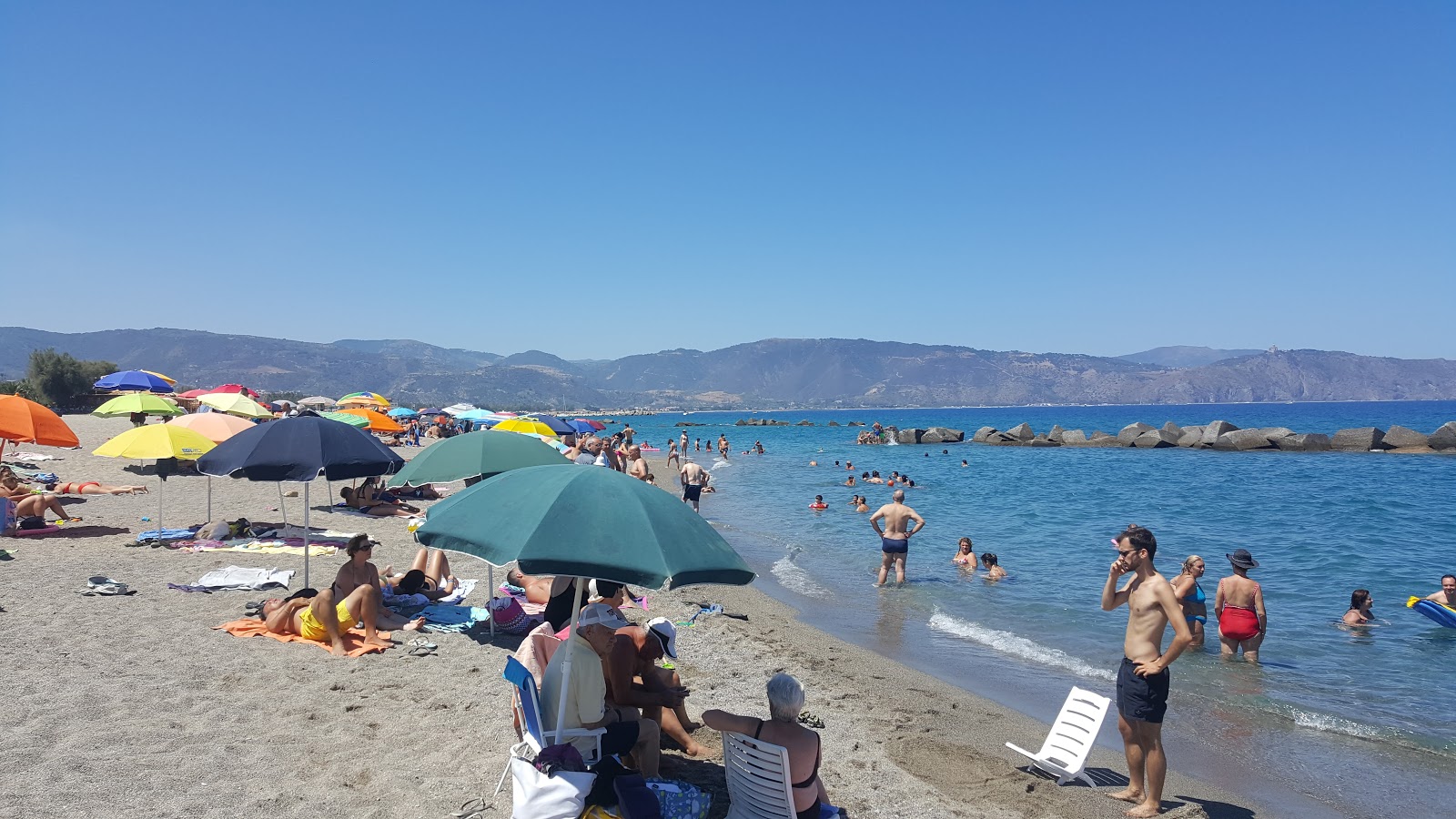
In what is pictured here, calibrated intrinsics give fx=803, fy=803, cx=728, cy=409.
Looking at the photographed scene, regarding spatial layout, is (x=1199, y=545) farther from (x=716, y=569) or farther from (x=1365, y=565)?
(x=716, y=569)

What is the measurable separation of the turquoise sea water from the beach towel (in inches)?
202

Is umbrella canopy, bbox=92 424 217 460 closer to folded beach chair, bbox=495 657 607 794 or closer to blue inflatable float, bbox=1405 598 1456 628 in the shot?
folded beach chair, bbox=495 657 607 794

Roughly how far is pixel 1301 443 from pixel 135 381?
54.2 metres

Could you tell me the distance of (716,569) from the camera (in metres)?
3.68

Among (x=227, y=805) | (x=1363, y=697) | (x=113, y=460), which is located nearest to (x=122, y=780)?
(x=227, y=805)

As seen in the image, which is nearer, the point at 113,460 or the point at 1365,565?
the point at 1365,565

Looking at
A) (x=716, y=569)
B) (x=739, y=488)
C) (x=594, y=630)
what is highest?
(x=716, y=569)

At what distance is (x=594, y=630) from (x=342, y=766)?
5.40 ft

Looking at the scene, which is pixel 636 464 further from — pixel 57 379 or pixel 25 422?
pixel 57 379

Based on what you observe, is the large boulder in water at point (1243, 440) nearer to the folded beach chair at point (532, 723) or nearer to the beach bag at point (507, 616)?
the beach bag at point (507, 616)

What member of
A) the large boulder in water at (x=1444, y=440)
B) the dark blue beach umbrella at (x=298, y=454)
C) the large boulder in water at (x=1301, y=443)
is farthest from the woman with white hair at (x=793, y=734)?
the large boulder in water at (x=1444, y=440)

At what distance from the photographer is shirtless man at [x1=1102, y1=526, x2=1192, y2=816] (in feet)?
15.1

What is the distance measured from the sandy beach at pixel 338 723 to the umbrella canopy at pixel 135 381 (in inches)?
664

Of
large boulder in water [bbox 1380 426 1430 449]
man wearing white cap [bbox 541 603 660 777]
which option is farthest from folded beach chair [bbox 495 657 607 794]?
large boulder in water [bbox 1380 426 1430 449]
